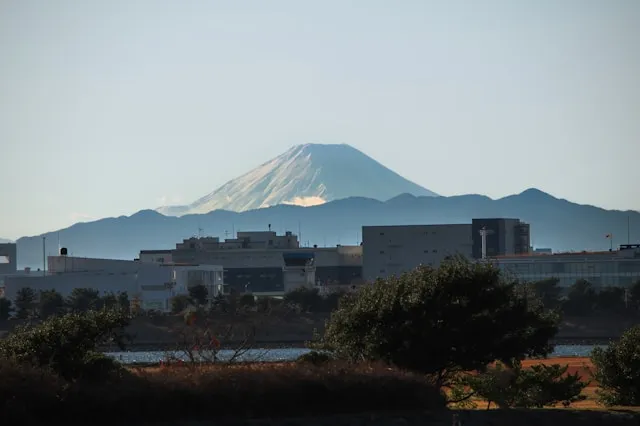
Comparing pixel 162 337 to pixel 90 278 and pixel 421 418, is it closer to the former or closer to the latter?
pixel 90 278

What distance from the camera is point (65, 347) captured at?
35.7m

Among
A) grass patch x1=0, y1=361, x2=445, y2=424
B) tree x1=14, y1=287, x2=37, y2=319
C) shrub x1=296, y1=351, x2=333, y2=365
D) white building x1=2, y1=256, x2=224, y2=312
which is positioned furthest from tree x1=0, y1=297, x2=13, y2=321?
grass patch x1=0, y1=361, x2=445, y2=424

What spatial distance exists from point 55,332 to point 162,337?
8155cm

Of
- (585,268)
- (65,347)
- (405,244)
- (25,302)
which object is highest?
(405,244)

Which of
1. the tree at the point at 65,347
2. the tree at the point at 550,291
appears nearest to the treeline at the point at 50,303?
the tree at the point at 550,291

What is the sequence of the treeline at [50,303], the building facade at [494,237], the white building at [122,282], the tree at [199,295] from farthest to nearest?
the building facade at [494,237] → the white building at [122,282] → the tree at [199,295] → the treeline at [50,303]

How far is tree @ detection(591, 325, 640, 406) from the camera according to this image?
43.0 m

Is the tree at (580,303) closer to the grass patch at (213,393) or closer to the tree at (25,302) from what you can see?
the tree at (25,302)

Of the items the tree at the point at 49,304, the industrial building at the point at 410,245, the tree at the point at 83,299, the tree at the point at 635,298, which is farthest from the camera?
the industrial building at the point at 410,245

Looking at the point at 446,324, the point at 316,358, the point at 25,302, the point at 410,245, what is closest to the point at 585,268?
the point at 410,245

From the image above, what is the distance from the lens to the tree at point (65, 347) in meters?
35.1

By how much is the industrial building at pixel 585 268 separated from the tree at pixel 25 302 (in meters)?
54.1

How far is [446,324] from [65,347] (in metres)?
11.7

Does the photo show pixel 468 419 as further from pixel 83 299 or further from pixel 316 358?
pixel 83 299
